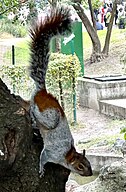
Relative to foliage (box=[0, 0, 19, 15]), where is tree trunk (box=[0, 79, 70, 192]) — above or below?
below

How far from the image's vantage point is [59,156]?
2.55 metres

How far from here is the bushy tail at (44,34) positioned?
7.26ft

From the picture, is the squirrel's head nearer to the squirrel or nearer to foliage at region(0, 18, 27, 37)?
the squirrel

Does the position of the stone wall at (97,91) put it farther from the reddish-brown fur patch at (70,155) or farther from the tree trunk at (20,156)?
the tree trunk at (20,156)

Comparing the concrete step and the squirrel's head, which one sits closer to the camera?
the squirrel's head

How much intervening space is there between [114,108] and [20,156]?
4983 millimetres

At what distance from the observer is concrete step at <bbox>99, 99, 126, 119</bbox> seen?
6.71 m

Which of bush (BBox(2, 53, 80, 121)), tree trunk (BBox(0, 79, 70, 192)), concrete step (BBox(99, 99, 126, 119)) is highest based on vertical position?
tree trunk (BBox(0, 79, 70, 192))

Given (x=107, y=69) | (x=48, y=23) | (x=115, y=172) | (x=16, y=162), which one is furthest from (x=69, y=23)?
(x=107, y=69)

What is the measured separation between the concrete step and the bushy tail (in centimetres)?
415

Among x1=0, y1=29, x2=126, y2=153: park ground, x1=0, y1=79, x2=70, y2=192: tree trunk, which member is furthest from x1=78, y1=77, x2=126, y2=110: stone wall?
x1=0, y1=79, x2=70, y2=192: tree trunk

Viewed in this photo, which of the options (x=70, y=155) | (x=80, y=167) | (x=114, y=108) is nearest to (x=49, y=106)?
(x=70, y=155)

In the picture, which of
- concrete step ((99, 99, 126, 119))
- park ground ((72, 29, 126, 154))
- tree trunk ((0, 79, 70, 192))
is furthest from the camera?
concrete step ((99, 99, 126, 119))

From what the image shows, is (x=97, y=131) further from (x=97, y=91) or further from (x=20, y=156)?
(x=20, y=156)
